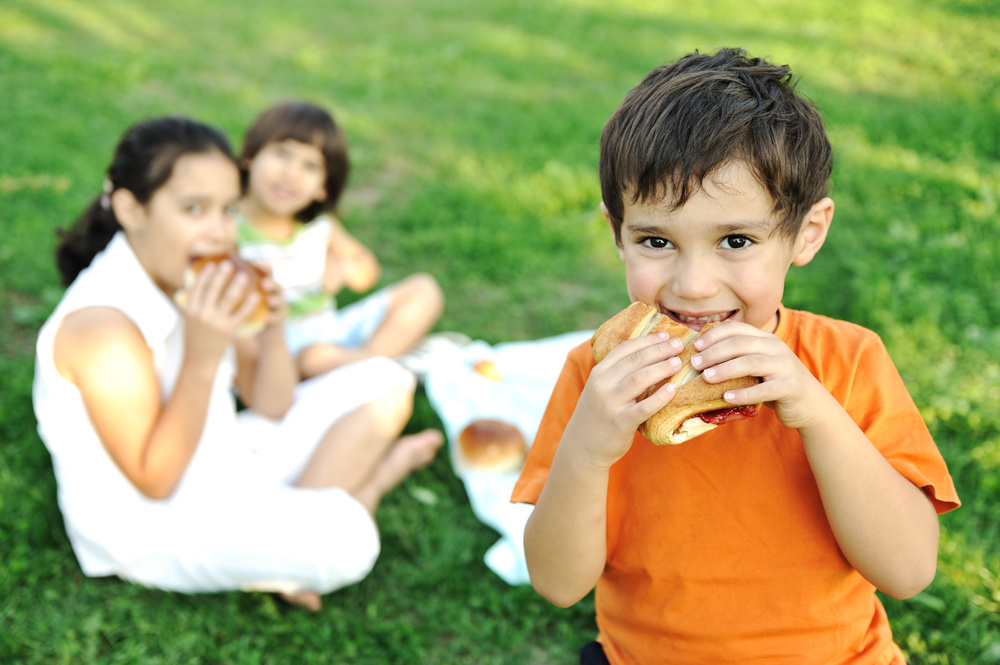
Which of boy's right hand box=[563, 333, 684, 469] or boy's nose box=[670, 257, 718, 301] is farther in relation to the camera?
boy's nose box=[670, 257, 718, 301]

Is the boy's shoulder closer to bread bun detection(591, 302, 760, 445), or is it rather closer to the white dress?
bread bun detection(591, 302, 760, 445)

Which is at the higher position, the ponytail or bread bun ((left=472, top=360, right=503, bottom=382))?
the ponytail

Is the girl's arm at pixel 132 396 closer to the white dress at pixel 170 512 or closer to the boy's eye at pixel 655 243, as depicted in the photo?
the white dress at pixel 170 512

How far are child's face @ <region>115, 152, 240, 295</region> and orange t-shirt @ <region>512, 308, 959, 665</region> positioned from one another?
1.75 metres

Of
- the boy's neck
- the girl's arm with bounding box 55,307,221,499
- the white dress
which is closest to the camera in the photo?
the girl's arm with bounding box 55,307,221,499

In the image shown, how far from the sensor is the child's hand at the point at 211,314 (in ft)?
8.54

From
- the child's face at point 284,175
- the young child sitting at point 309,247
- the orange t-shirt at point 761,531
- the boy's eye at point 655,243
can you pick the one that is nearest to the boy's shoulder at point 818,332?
the orange t-shirt at point 761,531

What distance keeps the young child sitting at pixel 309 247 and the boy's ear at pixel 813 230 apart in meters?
2.56

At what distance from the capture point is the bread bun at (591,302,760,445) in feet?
4.64

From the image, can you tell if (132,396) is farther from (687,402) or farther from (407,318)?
(687,402)

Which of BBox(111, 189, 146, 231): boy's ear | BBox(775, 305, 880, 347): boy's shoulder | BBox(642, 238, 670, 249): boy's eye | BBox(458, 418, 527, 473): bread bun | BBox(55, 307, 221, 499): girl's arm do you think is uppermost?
BBox(642, 238, 670, 249): boy's eye

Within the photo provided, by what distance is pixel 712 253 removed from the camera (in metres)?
1.49

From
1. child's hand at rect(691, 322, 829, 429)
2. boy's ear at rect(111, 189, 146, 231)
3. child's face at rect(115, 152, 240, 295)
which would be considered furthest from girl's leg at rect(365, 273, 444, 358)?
child's hand at rect(691, 322, 829, 429)

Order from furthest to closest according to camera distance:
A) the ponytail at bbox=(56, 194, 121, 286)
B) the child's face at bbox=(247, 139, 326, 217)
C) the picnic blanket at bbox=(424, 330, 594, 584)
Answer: the child's face at bbox=(247, 139, 326, 217)
the picnic blanket at bbox=(424, 330, 594, 584)
the ponytail at bbox=(56, 194, 121, 286)
